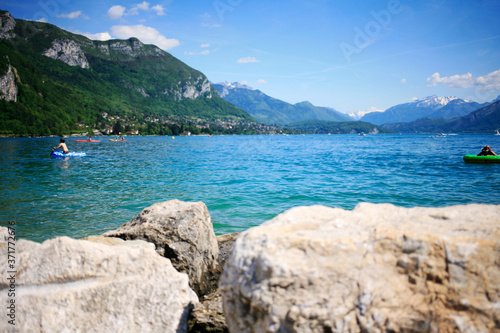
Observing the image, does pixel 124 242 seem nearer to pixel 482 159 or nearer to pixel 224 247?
pixel 224 247

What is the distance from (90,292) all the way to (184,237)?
102 inches

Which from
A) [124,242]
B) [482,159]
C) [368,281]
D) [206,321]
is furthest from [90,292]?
[482,159]

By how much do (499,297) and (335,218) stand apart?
1647mm

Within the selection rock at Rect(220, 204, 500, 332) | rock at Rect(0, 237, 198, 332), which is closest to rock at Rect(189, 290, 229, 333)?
rock at Rect(0, 237, 198, 332)

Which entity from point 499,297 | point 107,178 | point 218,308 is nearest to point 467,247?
point 499,297

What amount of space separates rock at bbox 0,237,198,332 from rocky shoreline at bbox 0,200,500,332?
1 cm

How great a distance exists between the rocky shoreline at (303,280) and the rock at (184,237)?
1.72m

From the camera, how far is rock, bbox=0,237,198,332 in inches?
136

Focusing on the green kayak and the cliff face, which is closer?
the green kayak

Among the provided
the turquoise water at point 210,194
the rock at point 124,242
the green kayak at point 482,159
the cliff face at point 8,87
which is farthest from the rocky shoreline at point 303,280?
the cliff face at point 8,87

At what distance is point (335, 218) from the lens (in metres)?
3.53

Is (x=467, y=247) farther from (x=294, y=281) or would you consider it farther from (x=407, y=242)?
(x=294, y=281)

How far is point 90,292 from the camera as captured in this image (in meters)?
3.51

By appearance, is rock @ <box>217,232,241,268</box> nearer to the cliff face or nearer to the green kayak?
the green kayak
